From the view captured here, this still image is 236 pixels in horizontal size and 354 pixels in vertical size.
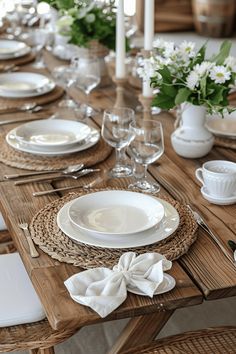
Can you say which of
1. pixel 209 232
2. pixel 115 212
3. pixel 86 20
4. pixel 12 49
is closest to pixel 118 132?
pixel 115 212

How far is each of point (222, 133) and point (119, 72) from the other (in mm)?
424

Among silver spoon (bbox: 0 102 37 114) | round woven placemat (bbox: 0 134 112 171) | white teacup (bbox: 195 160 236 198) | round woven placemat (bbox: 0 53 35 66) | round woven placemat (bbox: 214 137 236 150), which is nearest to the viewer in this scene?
white teacup (bbox: 195 160 236 198)

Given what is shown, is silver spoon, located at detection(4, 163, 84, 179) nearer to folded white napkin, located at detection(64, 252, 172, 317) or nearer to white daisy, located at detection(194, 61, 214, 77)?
white daisy, located at detection(194, 61, 214, 77)

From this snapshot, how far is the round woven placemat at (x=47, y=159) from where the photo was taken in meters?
1.87

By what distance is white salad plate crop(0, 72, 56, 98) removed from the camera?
2.44 m

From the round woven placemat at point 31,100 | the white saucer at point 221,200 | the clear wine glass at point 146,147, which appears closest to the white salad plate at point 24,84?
the round woven placemat at point 31,100

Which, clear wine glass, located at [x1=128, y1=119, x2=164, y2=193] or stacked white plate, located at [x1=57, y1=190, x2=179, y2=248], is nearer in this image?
stacked white plate, located at [x1=57, y1=190, x2=179, y2=248]

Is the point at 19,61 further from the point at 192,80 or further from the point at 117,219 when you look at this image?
the point at 117,219

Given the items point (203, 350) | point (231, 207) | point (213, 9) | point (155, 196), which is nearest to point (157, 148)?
point (155, 196)

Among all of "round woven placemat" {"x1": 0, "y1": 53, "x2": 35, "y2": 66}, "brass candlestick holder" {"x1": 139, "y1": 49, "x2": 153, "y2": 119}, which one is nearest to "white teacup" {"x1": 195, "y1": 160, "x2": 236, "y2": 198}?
"brass candlestick holder" {"x1": 139, "y1": 49, "x2": 153, "y2": 119}

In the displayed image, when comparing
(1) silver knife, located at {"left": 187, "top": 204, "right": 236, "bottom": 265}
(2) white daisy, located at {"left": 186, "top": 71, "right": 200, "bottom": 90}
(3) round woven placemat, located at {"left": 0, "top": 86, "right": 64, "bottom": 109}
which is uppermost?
(2) white daisy, located at {"left": 186, "top": 71, "right": 200, "bottom": 90}

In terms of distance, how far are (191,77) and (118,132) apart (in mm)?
249

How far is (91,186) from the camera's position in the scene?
175 cm

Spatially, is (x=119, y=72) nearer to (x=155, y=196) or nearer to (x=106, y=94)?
(x=106, y=94)
